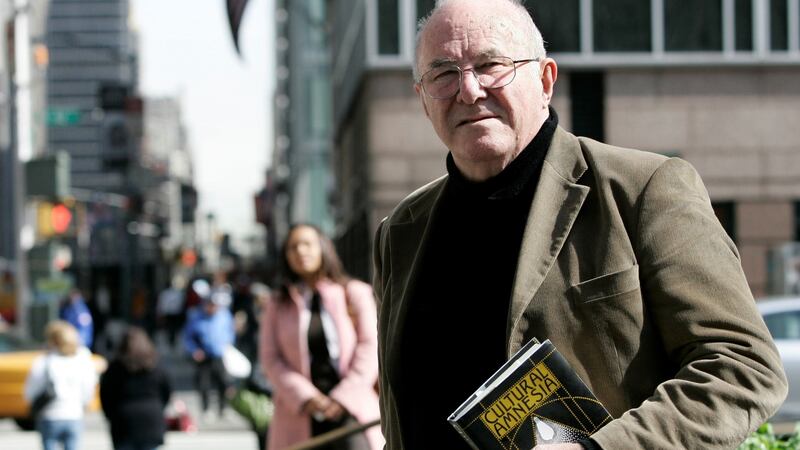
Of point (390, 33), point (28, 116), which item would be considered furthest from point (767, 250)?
point (28, 116)

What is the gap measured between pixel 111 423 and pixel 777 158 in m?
15.5

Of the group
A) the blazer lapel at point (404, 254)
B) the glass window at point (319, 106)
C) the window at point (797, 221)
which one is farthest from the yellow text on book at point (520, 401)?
the glass window at point (319, 106)

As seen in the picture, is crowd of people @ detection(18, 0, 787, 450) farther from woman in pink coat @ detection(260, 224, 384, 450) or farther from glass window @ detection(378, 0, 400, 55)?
glass window @ detection(378, 0, 400, 55)

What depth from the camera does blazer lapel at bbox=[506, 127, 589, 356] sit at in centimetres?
237

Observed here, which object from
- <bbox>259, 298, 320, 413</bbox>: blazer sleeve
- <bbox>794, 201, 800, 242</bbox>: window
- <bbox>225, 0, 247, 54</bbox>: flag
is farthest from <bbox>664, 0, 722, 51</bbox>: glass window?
<bbox>225, 0, 247, 54</bbox>: flag

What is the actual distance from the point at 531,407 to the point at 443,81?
0.63 metres

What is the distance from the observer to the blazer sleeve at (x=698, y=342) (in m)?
2.16

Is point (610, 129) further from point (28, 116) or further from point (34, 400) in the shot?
point (34, 400)

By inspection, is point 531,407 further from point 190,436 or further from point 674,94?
point 674,94

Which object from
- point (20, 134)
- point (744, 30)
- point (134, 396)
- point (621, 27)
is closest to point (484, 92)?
point (134, 396)

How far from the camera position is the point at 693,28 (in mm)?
22859

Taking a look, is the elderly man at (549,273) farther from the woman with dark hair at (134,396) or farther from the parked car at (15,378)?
the parked car at (15,378)

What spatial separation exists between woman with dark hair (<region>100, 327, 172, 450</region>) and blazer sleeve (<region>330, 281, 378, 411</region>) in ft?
11.5

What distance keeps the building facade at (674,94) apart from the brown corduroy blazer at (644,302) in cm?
2001
